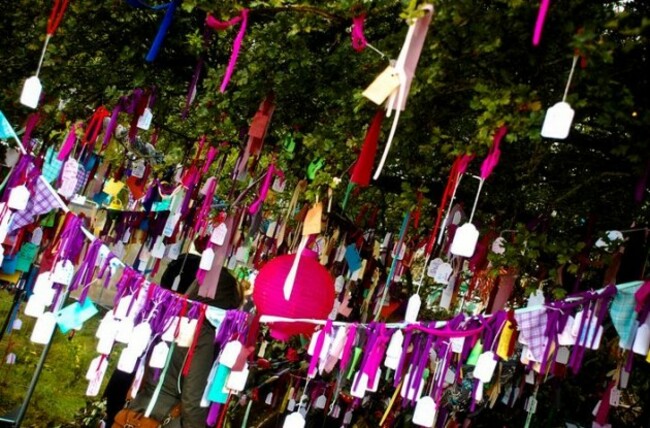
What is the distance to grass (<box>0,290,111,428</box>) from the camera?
7.30 meters

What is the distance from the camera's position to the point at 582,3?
8.70ft

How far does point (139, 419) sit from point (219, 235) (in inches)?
57.3

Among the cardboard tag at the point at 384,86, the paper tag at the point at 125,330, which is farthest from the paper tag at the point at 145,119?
the cardboard tag at the point at 384,86

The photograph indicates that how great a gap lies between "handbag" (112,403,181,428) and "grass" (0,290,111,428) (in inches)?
75.7

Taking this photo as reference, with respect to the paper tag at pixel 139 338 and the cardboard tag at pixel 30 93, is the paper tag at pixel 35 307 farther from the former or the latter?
the cardboard tag at pixel 30 93

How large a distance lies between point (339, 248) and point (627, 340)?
264cm

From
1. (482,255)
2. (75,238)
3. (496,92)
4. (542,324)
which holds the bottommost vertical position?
(75,238)

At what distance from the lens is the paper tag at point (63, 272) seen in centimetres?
393

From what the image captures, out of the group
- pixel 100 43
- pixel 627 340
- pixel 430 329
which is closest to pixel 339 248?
pixel 430 329

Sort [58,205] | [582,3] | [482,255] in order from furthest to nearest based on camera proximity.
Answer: [482,255] < [58,205] < [582,3]

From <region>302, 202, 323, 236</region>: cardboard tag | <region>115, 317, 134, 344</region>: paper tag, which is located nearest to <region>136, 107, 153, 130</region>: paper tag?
<region>115, 317, 134, 344</region>: paper tag

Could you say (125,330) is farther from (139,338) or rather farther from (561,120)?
(561,120)

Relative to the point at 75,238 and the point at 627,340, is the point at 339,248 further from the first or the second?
the point at 627,340

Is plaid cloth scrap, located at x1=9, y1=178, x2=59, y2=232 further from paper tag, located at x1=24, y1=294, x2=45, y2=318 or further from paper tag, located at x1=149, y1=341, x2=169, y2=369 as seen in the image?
paper tag, located at x1=149, y1=341, x2=169, y2=369
